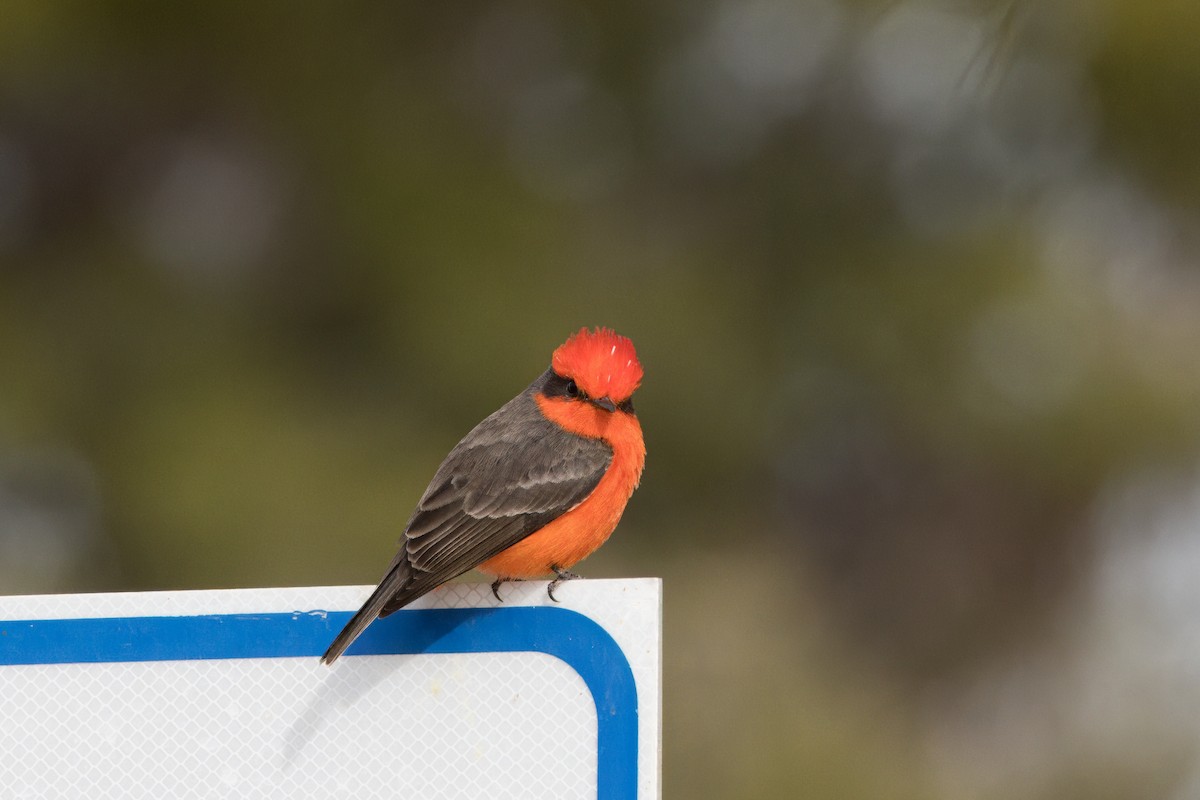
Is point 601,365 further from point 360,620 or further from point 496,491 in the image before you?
point 360,620

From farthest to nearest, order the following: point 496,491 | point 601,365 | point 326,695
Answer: point 601,365, point 496,491, point 326,695

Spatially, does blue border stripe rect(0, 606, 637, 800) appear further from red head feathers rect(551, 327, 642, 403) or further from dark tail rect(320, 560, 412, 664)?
red head feathers rect(551, 327, 642, 403)

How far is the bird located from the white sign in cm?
26

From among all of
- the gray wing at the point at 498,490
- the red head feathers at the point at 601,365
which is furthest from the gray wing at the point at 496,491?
the red head feathers at the point at 601,365

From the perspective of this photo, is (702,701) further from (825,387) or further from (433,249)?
(433,249)

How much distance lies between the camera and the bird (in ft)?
8.89

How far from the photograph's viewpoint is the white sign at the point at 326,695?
1.96 metres

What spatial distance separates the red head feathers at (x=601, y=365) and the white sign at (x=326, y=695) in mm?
1102

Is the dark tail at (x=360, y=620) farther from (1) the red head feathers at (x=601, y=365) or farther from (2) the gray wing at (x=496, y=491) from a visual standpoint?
(1) the red head feathers at (x=601, y=365)

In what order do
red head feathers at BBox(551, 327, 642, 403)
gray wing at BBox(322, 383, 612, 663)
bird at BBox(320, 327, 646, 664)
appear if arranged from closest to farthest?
gray wing at BBox(322, 383, 612, 663)
bird at BBox(320, 327, 646, 664)
red head feathers at BBox(551, 327, 642, 403)

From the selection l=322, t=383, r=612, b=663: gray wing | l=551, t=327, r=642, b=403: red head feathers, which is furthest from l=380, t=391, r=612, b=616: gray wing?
l=551, t=327, r=642, b=403: red head feathers

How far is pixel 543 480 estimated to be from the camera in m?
2.92

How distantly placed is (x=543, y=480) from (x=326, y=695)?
37.2 inches

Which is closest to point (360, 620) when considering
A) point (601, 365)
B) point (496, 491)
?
point (496, 491)
